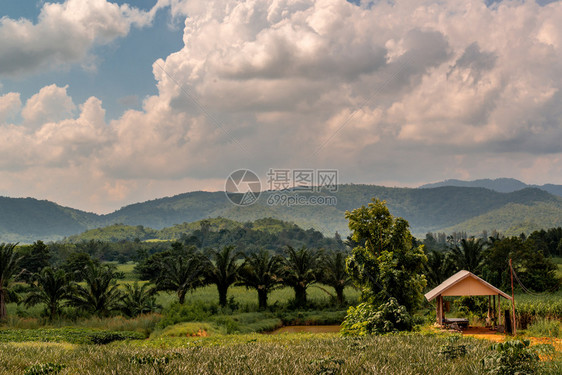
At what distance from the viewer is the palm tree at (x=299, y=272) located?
42594 millimetres

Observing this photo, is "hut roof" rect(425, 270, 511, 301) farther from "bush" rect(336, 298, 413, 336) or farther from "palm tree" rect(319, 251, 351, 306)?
"palm tree" rect(319, 251, 351, 306)

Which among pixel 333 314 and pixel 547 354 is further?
pixel 333 314

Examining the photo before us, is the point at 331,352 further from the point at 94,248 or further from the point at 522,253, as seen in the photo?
the point at 94,248

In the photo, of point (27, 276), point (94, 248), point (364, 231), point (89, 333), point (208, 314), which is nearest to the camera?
point (364, 231)


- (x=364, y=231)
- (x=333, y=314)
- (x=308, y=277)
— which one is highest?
(x=364, y=231)

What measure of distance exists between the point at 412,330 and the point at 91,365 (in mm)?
15003

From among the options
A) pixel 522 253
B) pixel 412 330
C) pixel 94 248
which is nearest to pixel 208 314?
pixel 412 330

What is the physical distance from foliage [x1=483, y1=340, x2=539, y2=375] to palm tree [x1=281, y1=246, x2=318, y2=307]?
111ft

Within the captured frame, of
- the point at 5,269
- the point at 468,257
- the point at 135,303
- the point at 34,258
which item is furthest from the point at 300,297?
the point at 34,258

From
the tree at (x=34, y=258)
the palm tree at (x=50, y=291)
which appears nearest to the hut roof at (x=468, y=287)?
the palm tree at (x=50, y=291)

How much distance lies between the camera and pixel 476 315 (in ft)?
95.8

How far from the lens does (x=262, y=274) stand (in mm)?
42188

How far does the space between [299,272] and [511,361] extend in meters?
34.8

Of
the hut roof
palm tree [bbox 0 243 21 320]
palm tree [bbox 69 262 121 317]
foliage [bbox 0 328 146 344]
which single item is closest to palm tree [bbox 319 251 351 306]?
the hut roof
